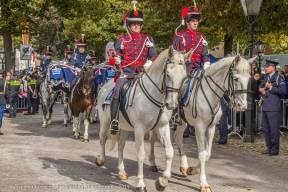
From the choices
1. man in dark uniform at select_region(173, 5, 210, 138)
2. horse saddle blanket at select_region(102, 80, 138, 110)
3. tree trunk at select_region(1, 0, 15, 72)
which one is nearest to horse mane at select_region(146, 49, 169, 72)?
horse saddle blanket at select_region(102, 80, 138, 110)

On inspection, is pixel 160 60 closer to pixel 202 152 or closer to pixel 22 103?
pixel 202 152

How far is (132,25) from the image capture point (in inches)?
425

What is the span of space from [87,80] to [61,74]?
2463 mm

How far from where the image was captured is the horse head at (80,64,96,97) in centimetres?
1697

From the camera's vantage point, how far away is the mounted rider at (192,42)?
11375 millimetres

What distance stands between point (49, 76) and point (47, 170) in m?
8.50

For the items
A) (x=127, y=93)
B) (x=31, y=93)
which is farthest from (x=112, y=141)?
(x=31, y=93)

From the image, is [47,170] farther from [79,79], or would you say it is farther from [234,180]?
[79,79]

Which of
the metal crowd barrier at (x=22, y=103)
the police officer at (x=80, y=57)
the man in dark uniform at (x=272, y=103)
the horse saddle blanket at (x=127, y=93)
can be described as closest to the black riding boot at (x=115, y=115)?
the horse saddle blanket at (x=127, y=93)

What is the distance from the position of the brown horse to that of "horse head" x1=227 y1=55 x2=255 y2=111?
7.70 m

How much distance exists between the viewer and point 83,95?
1723 centimetres

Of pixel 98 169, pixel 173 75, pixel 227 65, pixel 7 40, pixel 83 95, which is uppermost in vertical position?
pixel 7 40

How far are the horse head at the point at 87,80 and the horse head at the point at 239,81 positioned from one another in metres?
7.70

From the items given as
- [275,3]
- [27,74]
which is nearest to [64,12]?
[27,74]
